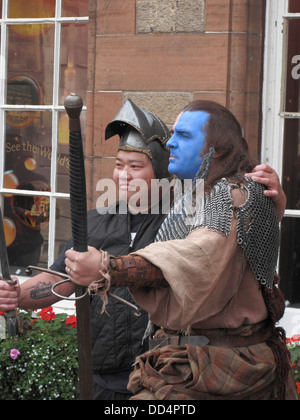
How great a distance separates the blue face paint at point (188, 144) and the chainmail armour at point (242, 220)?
0.30 ft

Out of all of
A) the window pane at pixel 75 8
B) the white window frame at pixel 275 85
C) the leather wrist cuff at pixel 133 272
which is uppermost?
the window pane at pixel 75 8

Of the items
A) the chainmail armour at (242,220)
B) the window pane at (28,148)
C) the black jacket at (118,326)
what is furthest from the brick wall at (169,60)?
the chainmail armour at (242,220)

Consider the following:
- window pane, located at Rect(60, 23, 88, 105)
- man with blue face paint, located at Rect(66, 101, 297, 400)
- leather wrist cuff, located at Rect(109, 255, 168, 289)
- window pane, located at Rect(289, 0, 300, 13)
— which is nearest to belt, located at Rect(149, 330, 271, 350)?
man with blue face paint, located at Rect(66, 101, 297, 400)

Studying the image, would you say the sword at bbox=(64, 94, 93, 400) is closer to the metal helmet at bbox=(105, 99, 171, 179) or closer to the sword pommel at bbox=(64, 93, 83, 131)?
the sword pommel at bbox=(64, 93, 83, 131)

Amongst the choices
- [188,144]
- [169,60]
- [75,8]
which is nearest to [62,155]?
[75,8]

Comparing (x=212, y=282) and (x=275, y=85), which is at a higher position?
(x=275, y=85)

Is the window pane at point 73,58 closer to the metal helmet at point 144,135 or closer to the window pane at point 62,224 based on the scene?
the window pane at point 62,224

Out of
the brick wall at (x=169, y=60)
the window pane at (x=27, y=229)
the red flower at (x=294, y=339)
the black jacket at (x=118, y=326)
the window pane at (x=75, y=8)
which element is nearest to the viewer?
the black jacket at (x=118, y=326)

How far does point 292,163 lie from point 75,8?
196cm

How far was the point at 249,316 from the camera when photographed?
237 cm

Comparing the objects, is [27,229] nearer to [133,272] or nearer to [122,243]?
[122,243]

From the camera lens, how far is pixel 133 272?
6.83 ft

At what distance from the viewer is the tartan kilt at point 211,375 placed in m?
2.29

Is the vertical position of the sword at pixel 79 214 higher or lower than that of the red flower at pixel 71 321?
higher
